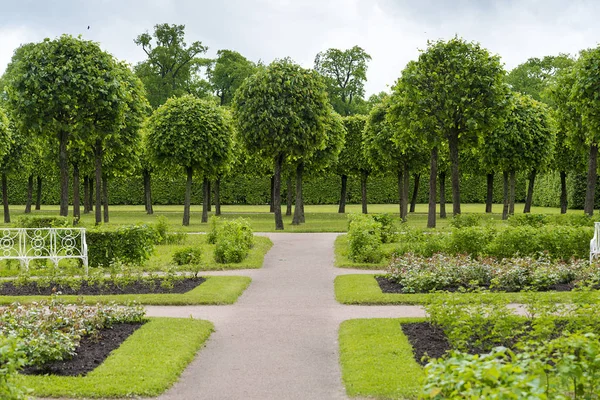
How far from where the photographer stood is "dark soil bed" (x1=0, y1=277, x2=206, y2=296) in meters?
12.1

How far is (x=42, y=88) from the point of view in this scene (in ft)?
63.3

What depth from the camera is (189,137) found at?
27016 mm

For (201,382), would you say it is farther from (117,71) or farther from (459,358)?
(117,71)

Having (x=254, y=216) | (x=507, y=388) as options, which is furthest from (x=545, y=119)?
(x=507, y=388)

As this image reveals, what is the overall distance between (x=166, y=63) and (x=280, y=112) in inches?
1335

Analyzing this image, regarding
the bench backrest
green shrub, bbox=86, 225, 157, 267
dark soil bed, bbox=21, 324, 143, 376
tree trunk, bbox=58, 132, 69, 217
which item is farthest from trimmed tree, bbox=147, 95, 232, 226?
dark soil bed, bbox=21, 324, 143, 376

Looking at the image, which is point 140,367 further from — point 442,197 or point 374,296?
point 442,197

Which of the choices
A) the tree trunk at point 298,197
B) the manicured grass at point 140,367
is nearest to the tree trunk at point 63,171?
the tree trunk at point 298,197

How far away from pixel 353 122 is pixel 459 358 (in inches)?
1331

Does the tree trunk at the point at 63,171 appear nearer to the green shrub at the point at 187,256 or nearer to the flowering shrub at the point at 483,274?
the green shrub at the point at 187,256

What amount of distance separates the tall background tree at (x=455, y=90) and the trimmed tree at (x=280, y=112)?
3.55 metres

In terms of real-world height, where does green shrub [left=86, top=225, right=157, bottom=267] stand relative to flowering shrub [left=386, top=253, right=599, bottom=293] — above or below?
above

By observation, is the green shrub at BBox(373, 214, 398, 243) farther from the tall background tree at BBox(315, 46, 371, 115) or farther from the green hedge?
the tall background tree at BBox(315, 46, 371, 115)

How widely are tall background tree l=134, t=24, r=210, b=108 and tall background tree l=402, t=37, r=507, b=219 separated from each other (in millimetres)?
34140
